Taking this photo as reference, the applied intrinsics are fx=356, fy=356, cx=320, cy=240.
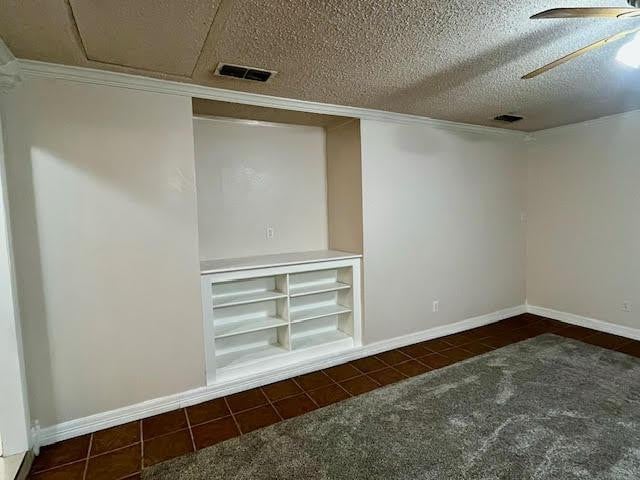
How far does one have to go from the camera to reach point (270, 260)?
3.26 m

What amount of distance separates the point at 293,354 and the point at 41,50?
9.11 ft

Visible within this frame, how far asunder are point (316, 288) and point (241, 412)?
1.33m

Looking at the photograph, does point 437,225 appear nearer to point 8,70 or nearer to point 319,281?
point 319,281

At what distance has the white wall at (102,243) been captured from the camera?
2203 mm

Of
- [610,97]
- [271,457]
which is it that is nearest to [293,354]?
[271,457]

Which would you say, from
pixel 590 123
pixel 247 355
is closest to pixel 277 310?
pixel 247 355

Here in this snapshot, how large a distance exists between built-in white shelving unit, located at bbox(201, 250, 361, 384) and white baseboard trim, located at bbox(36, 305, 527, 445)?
0.07 meters

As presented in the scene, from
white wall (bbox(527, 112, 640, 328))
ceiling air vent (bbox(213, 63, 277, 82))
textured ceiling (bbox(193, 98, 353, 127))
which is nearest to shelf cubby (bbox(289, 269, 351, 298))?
textured ceiling (bbox(193, 98, 353, 127))

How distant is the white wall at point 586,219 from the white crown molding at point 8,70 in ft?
16.8

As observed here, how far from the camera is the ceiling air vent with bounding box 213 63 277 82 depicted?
7.53 ft

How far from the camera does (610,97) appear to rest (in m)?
3.13

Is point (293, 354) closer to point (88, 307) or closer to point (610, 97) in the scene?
point (88, 307)

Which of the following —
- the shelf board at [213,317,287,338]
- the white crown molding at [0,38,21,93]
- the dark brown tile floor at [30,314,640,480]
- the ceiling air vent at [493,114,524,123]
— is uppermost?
the ceiling air vent at [493,114,524,123]

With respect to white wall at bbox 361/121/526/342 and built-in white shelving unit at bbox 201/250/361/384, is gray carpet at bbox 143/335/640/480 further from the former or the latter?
white wall at bbox 361/121/526/342
